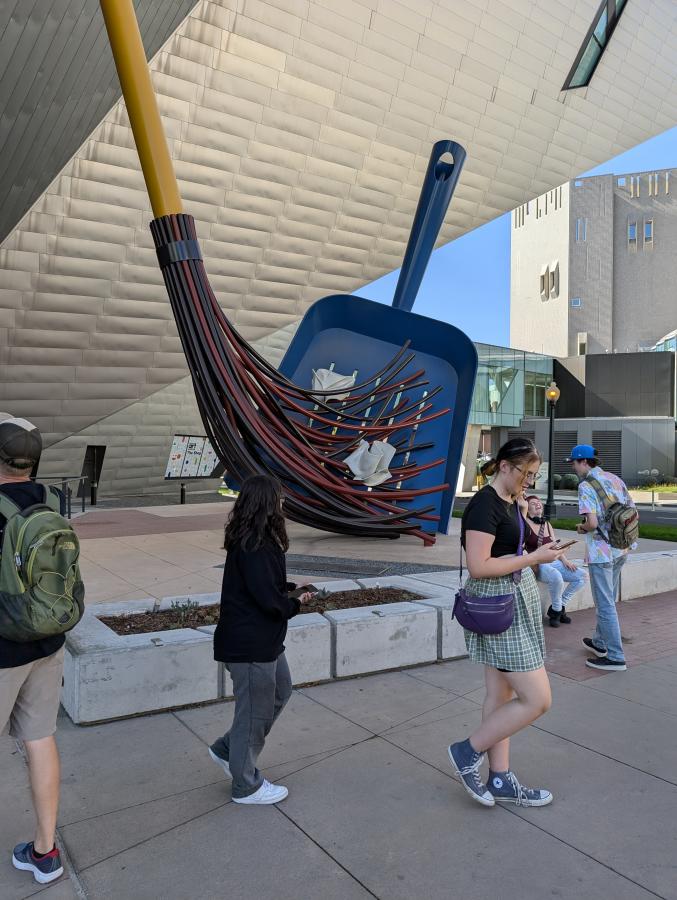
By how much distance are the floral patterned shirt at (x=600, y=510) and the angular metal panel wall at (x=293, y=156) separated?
1029cm

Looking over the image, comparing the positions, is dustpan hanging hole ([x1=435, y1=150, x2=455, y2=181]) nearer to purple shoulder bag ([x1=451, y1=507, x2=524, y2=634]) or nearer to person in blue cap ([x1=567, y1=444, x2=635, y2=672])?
person in blue cap ([x1=567, y1=444, x2=635, y2=672])

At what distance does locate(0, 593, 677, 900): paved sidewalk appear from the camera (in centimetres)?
224

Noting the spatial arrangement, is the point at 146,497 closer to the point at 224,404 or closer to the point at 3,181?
Result: the point at 3,181

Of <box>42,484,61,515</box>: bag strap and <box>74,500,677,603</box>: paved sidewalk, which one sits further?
<box>74,500,677,603</box>: paved sidewalk

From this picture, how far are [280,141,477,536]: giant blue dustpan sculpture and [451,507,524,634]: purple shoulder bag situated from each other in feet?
19.5

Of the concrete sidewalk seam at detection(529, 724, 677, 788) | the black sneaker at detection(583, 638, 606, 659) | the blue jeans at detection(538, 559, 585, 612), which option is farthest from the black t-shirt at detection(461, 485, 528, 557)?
the blue jeans at detection(538, 559, 585, 612)

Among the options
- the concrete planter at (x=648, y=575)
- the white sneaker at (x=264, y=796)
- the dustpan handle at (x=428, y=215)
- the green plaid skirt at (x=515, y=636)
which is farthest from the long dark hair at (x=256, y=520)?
the dustpan handle at (x=428, y=215)

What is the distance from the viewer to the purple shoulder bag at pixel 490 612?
107 inches

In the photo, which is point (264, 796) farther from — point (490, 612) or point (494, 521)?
point (494, 521)

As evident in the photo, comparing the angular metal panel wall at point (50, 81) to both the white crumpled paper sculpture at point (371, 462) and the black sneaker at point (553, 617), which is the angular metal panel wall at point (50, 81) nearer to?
the white crumpled paper sculpture at point (371, 462)

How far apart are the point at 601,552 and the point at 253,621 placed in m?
2.94

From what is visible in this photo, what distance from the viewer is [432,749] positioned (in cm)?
327

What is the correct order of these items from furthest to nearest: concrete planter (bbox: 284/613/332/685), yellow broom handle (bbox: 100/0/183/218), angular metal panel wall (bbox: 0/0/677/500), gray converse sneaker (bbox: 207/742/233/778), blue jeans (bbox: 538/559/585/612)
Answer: angular metal panel wall (bbox: 0/0/677/500)
yellow broom handle (bbox: 100/0/183/218)
blue jeans (bbox: 538/559/585/612)
concrete planter (bbox: 284/613/332/685)
gray converse sneaker (bbox: 207/742/233/778)

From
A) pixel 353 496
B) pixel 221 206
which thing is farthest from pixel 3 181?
pixel 353 496
